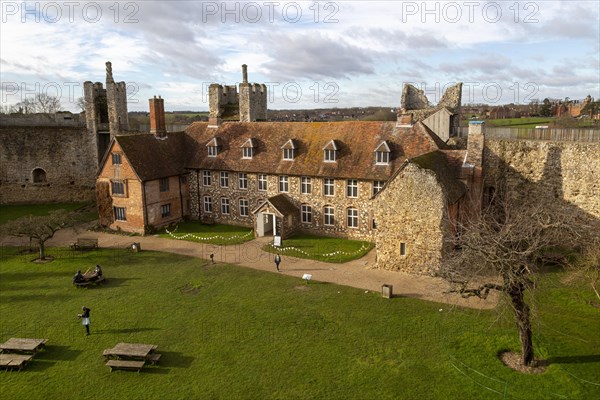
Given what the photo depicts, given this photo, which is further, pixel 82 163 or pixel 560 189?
pixel 82 163

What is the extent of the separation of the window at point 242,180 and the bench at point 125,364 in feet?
69.0

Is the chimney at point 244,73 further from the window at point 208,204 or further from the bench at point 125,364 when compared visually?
the bench at point 125,364

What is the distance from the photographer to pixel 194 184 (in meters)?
38.7

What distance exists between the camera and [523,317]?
1589 cm

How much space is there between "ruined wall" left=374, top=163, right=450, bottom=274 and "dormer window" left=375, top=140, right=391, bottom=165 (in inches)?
248

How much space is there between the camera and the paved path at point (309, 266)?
23.2 meters

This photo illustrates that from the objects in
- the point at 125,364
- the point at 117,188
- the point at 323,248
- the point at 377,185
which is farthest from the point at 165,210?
the point at 125,364

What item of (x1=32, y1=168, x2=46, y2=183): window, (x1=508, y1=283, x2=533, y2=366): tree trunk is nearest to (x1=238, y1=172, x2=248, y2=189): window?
(x1=32, y1=168, x2=46, y2=183): window

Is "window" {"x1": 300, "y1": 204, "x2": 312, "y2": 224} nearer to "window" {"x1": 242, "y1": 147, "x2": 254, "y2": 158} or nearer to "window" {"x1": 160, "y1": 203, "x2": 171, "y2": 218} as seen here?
"window" {"x1": 242, "y1": 147, "x2": 254, "y2": 158}

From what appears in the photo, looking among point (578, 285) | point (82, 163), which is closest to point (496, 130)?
point (578, 285)

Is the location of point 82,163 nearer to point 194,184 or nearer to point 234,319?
point 194,184

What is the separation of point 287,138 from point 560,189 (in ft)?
66.4

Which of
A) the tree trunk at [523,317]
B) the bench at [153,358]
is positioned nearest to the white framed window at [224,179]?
the bench at [153,358]

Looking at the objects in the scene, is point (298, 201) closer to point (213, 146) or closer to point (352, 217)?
point (352, 217)
